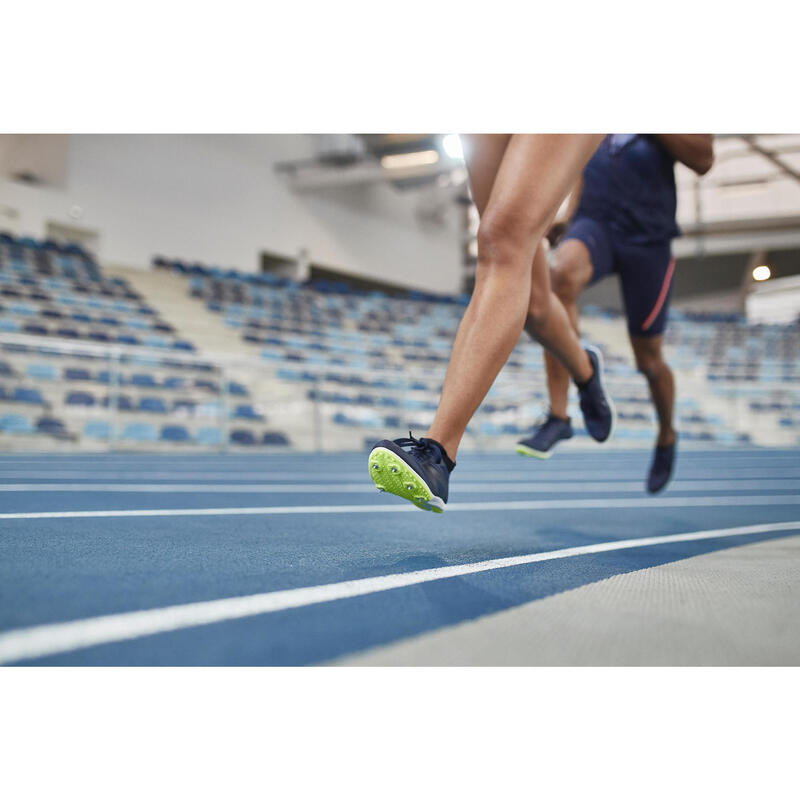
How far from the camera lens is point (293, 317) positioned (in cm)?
1262

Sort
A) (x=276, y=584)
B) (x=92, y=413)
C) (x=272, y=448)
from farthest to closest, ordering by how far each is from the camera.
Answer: (x=272, y=448)
(x=92, y=413)
(x=276, y=584)

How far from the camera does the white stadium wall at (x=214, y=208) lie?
1288cm

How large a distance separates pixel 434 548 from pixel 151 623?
0.67 meters

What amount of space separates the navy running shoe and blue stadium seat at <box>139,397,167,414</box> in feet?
19.3

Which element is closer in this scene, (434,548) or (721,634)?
(721,634)

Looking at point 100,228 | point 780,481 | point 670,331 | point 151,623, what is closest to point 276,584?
point 151,623

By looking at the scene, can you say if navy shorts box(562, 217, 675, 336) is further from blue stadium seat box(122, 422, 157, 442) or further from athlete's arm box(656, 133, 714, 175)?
blue stadium seat box(122, 422, 157, 442)

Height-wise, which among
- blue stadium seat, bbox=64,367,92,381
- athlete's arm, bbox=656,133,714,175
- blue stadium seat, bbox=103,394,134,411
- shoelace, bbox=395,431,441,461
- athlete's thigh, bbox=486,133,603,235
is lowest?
blue stadium seat, bbox=103,394,134,411

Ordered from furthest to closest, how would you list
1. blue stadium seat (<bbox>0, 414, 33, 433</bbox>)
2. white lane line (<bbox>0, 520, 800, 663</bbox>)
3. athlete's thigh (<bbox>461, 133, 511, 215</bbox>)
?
blue stadium seat (<bbox>0, 414, 33, 433</bbox>), athlete's thigh (<bbox>461, 133, 511, 215</bbox>), white lane line (<bbox>0, 520, 800, 663</bbox>)

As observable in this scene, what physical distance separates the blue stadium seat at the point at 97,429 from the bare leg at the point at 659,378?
5.20m

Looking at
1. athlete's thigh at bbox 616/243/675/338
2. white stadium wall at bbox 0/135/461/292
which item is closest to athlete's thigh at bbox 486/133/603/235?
athlete's thigh at bbox 616/243/675/338

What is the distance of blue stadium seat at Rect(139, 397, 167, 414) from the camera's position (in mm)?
6449
